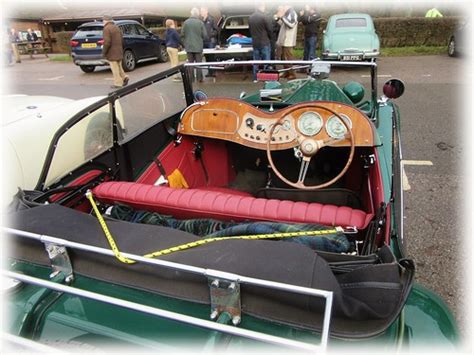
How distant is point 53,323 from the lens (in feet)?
5.03

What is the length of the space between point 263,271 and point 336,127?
1686 mm

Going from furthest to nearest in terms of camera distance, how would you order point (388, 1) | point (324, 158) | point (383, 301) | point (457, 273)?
point (388, 1)
point (324, 158)
point (457, 273)
point (383, 301)

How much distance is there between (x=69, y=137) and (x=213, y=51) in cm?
756

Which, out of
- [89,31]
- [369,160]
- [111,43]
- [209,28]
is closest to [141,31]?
[89,31]

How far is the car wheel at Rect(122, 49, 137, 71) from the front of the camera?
12648 mm

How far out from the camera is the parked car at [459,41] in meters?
11.0

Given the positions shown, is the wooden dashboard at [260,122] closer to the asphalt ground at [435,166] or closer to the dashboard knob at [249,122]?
the dashboard knob at [249,122]

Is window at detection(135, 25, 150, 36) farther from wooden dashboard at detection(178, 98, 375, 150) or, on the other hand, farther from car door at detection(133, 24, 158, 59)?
wooden dashboard at detection(178, 98, 375, 150)

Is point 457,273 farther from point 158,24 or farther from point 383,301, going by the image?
point 158,24

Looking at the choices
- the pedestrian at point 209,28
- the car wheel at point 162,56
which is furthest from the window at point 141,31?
the pedestrian at point 209,28

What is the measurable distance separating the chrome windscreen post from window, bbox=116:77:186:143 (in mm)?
1852

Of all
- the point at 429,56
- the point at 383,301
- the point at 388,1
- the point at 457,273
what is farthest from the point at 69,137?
the point at 388,1

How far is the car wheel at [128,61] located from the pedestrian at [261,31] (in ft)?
18.0

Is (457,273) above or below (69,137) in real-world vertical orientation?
below
